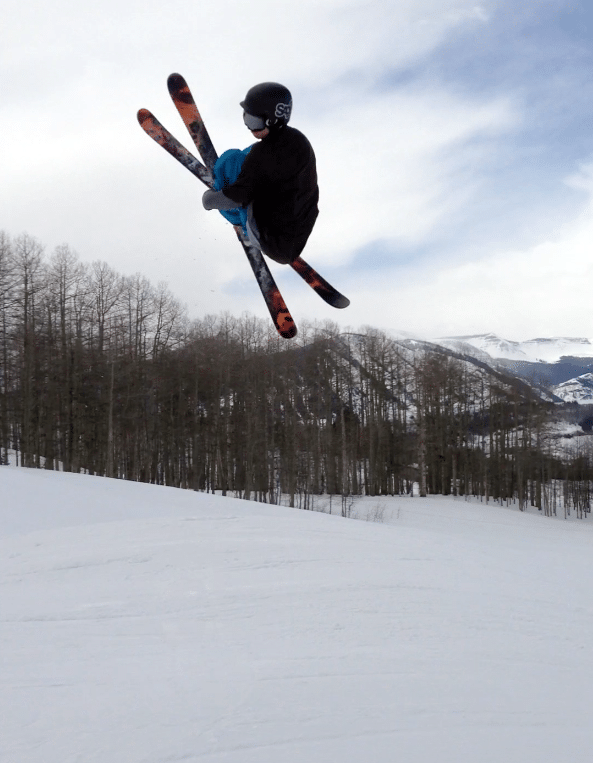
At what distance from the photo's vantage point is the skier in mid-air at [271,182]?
1.14 metres

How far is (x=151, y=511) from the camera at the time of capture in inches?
646

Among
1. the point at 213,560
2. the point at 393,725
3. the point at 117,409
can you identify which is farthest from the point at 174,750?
the point at 117,409

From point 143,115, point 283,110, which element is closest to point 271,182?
point 283,110

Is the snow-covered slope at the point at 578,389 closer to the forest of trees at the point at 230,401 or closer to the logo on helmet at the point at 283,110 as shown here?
the forest of trees at the point at 230,401

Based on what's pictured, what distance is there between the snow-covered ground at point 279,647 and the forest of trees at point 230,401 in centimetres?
237

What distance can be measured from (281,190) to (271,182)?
30 mm

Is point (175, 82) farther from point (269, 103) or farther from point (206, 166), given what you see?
point (269, 103)

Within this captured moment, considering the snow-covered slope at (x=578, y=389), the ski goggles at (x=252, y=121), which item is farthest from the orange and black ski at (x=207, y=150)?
the snow-covered slope at (x=578, y=389)

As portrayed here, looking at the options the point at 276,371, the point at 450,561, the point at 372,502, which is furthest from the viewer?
the point at 372,502

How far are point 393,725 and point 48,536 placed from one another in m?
10.1

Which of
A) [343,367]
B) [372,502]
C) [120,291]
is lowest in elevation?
[372,502]

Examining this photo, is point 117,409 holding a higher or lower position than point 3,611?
higher

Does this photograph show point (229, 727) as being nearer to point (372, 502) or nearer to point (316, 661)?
point (316, 661)

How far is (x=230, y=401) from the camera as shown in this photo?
292 centimetres
